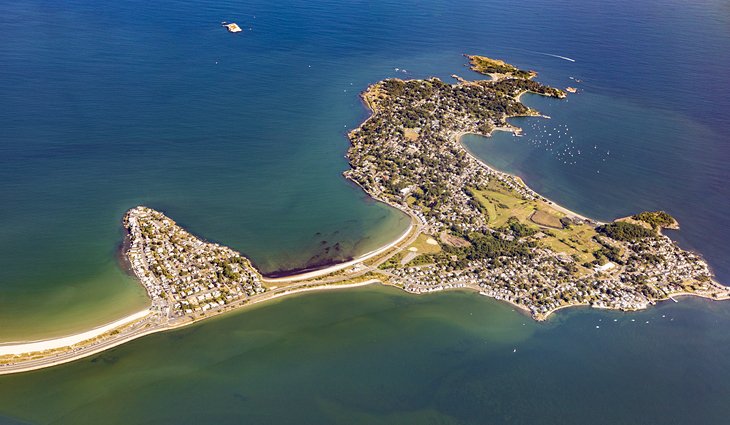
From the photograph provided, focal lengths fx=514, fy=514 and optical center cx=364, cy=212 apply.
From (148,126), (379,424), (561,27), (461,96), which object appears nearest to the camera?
(379,424)

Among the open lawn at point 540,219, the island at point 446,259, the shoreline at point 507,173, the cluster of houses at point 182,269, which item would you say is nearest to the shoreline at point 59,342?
the island at point 446,259

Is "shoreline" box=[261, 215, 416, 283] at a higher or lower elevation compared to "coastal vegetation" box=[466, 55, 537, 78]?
lower

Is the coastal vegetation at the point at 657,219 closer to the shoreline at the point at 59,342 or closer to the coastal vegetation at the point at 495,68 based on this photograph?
the coastal vegetation at the point at 495,68

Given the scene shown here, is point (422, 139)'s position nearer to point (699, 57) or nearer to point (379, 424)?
point (379, 424)

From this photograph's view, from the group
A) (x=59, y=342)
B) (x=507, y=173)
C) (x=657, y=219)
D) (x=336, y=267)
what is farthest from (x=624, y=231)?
(x=59, y=342)

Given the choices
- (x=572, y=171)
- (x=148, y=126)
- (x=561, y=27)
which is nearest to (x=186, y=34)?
(x=148, y=126)

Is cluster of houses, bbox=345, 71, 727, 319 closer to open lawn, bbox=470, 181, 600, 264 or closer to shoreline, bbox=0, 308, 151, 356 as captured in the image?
open lawn, bbox=470, 181, 600, 264

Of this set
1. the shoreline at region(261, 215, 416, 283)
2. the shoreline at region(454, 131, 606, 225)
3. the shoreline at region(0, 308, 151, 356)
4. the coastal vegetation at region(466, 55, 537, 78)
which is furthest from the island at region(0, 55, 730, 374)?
the coastal vegetation at region(466, 55, 537, 78)

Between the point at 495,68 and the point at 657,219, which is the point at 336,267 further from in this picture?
the point at 495,68
